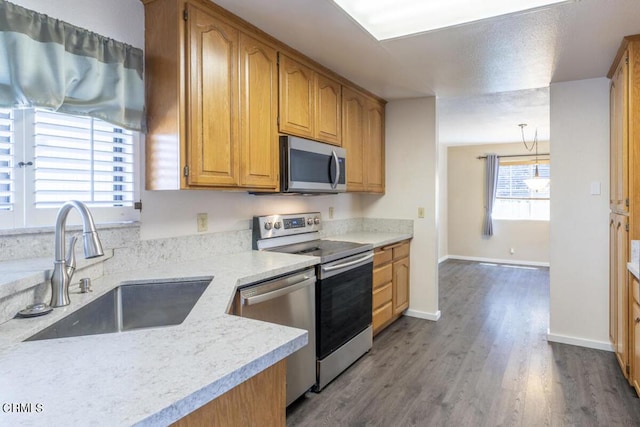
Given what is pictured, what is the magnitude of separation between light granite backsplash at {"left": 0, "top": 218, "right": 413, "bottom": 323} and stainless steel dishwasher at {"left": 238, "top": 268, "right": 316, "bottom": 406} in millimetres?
568

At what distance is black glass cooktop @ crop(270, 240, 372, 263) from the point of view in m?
2.56

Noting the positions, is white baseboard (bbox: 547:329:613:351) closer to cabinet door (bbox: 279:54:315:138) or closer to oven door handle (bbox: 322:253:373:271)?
oven door handle (bbox: 322:253:373:271)

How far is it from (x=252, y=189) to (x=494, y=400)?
1983 mm

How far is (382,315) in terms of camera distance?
3.39m

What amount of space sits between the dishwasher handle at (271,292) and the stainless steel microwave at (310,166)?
25.3 inches

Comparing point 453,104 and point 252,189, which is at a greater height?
point 453,104

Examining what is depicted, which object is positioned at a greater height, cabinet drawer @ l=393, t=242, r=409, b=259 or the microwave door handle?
the microwave door handle

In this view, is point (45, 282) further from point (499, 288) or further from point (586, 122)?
point (499, 288)

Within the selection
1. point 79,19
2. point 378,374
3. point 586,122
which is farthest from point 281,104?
point 586,122

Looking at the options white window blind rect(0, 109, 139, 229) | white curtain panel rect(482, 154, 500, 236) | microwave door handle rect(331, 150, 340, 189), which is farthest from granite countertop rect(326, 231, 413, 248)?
white curtain panel rect(482, 154, 500, 236)

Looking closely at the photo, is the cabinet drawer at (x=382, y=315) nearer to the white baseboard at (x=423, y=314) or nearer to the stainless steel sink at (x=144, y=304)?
the white baseboard at (x=423, y=314)

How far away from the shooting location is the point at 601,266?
308 centimetres

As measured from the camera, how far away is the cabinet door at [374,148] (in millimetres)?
3742

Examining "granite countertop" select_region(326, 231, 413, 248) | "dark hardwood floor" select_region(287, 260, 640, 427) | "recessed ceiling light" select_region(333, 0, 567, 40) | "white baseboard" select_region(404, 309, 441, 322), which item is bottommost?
"dark hardwood floor" select_region(287, 260, 640, 427)
